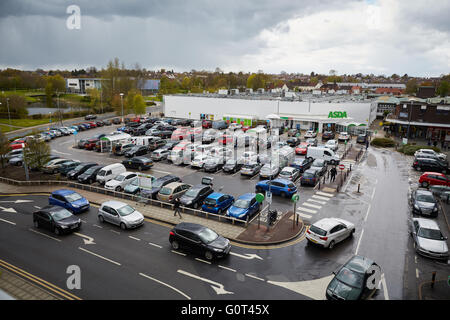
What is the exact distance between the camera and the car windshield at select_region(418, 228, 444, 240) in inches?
660

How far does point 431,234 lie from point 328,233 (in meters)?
5.75

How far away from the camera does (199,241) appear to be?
15680 mm

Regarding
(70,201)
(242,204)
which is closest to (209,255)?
(242,204)

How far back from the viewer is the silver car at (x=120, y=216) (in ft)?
62.1

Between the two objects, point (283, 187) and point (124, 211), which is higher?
point (283, 187)

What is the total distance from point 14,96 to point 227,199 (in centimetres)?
7695

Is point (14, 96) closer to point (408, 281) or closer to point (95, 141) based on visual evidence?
point (95, 141)

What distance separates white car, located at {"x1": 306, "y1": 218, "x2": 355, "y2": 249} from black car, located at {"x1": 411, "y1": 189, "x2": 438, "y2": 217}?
7205 millimetres

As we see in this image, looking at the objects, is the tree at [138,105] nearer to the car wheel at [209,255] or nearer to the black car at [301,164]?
the black car at [301,164]

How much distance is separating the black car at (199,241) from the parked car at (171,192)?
5.96 meters

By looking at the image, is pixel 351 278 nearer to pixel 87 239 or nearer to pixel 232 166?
pixel 87 239
